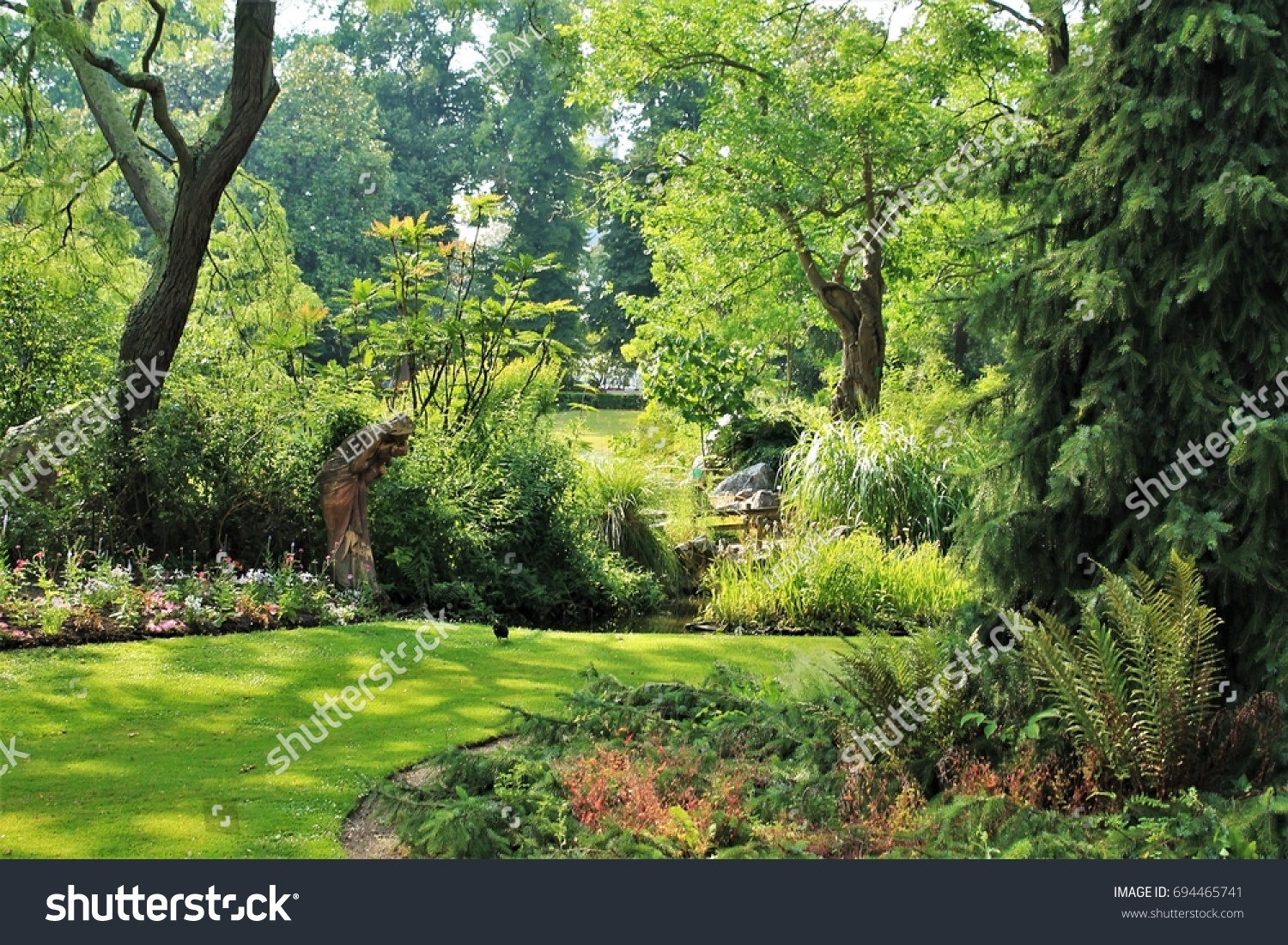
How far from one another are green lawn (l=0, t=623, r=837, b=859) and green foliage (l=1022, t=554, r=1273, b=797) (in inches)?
91.5

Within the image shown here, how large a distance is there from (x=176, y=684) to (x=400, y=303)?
21.1 ft

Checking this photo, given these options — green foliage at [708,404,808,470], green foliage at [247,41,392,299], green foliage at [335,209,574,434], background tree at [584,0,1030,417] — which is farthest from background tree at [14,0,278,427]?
green foliage at [247,41,392,299]

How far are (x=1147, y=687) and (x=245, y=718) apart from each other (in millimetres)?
4335

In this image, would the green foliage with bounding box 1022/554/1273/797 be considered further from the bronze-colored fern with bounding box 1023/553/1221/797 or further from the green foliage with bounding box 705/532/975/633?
the green foliage with bounding box 705/532/975/633

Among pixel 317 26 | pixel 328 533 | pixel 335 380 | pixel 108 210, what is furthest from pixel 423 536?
pixel 317 26

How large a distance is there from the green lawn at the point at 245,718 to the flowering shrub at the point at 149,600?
28 cm

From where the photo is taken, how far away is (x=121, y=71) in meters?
9.83

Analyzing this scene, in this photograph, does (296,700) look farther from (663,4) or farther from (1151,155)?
(663,4)

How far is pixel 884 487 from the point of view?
11.9 m

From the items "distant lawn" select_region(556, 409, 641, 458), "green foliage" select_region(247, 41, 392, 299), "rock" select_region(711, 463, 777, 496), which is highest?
"green foliage" select_region(247, 41, 392, 299)

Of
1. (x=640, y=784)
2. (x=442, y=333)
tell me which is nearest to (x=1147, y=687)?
(x=640, y=784)

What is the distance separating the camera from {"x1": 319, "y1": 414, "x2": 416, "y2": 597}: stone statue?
912cm

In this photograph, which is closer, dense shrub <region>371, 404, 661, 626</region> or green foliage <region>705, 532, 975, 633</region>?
green foliage <region>705, 532, 975, 633</region>

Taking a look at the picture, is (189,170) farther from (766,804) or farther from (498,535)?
(766,804)
